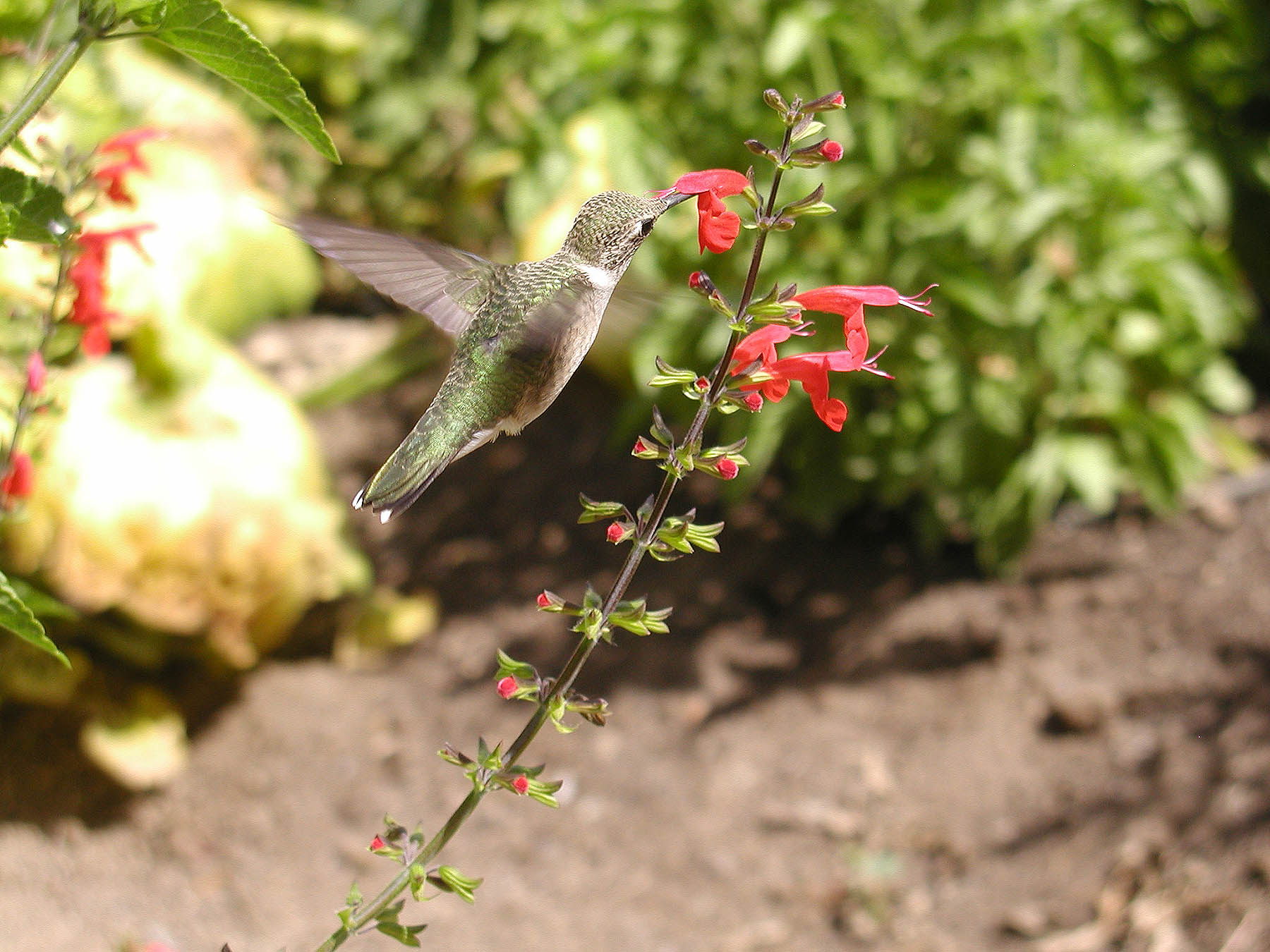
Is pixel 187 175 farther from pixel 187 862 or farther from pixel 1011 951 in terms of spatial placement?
pixel 1011 951

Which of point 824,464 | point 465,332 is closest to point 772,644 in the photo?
point 824,464

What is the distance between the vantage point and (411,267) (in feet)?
3.58

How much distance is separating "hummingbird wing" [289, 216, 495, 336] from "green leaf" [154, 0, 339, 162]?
13 cm

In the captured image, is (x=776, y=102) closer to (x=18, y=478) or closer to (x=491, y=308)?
(x=491, y=308)

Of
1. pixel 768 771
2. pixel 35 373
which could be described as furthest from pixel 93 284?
pixel 768 771

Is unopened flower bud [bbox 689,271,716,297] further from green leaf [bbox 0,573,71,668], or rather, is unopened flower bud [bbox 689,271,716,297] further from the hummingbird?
green leaf [bbox 0,573,71,668]

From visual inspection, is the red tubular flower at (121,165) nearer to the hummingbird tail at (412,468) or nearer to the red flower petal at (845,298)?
the hummingbird tail at (412,468)

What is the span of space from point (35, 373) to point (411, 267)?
1.19ft

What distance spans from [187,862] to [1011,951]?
1.63m

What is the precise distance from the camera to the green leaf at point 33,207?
84cm

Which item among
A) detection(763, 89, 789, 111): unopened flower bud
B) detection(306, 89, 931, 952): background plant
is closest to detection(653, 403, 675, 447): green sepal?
detection(306, 89, 931, 952): background plant

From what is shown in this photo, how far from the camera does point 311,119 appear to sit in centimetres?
79

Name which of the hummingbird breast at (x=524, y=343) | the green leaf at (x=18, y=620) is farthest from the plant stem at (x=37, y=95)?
the hummingbird breast at (x=524, y=343)

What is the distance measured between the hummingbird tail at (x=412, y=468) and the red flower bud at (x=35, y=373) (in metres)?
0.33
